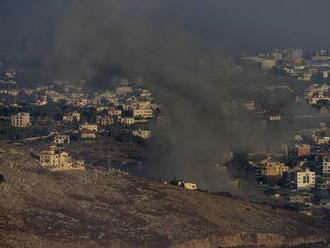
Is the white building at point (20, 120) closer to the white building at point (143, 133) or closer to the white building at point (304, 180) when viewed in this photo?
the white building at point (143, 133)

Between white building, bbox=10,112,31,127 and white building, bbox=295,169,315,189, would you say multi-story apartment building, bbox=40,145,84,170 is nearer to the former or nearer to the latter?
white building, bbox=295,169,315,189

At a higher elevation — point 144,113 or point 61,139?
point 144,113

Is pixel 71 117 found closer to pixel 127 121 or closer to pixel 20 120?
pixel 127 121

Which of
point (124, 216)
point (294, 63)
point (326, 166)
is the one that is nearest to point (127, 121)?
point (326, 166)

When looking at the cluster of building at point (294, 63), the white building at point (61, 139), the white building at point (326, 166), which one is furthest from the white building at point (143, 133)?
the cluster of building at point (294, 63)

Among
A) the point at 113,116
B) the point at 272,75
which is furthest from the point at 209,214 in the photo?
the point at 272,75

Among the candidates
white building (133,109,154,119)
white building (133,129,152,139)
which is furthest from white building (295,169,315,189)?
white building (133,109,154,119)

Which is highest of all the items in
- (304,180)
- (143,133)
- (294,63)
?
A: (294,63)
